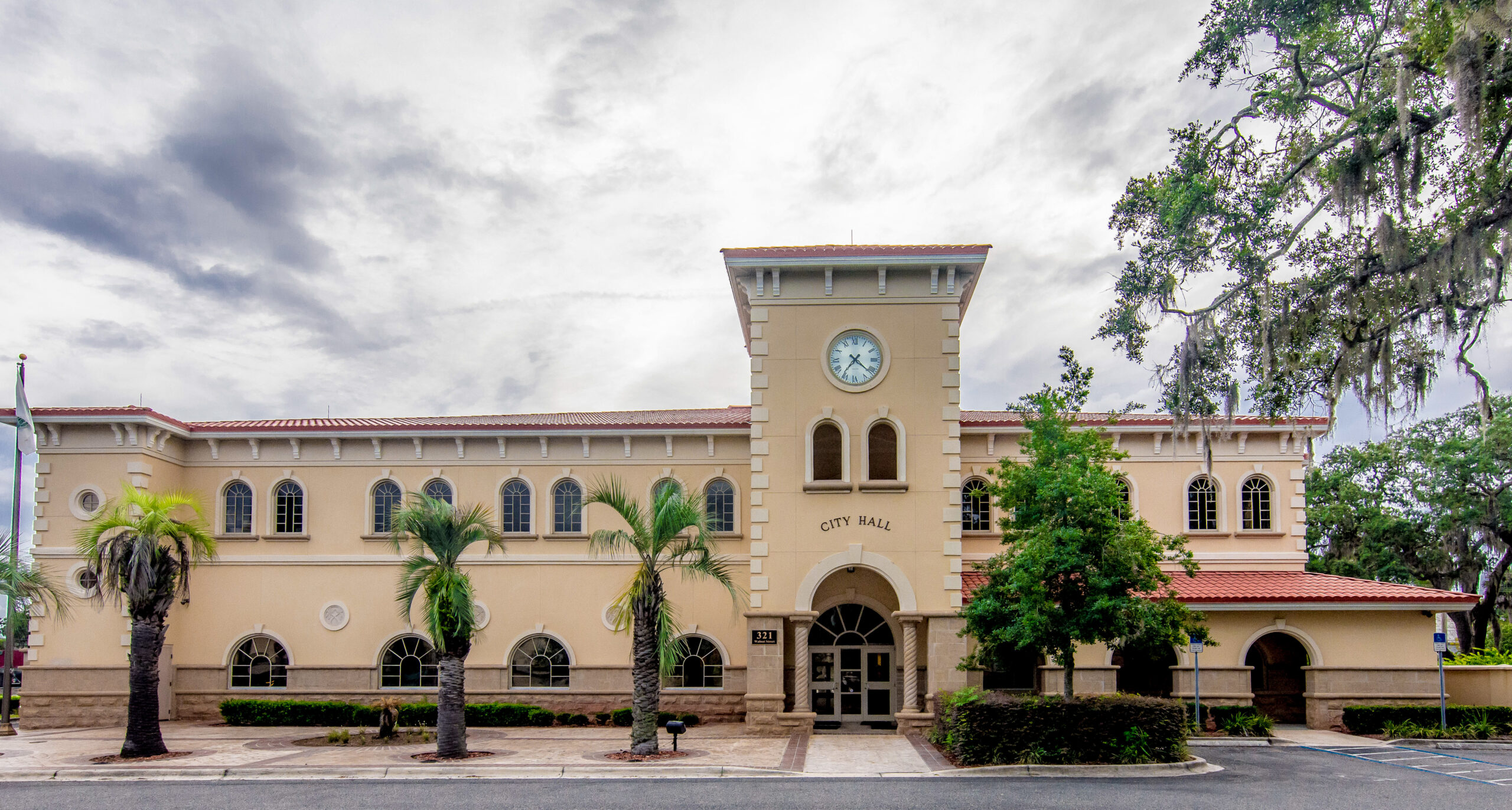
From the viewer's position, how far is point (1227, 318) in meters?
15.3

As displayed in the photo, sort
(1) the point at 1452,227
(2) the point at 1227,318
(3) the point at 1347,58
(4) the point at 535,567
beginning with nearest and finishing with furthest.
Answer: (1) the point at 1452,227 < (3) the point at 1347,58 < (2) the point at 1227,318 < (4) the point at 535,567

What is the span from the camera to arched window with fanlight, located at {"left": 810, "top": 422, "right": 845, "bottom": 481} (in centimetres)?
2305

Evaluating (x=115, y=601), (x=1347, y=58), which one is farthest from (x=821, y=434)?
(x=115, y=601)

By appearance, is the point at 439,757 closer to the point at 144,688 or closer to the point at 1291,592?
the point at 144,688

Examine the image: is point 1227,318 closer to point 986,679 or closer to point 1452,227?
point 1452,227

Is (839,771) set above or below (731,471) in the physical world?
below

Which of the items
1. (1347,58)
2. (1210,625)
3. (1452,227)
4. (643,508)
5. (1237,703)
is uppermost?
(1347,58)

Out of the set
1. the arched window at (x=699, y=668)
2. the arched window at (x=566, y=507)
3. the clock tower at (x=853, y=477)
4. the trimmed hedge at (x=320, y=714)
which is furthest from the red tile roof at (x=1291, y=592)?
the trimmed hedge at (x=320, y=714)

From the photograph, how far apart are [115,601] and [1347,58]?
2591cm

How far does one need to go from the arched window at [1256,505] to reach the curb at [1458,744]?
576cm

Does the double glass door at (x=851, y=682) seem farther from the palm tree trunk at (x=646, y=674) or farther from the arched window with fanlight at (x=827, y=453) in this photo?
the palm tree trunk at (x=646, y=674)

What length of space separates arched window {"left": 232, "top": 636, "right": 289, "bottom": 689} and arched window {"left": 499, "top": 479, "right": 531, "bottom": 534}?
599cm

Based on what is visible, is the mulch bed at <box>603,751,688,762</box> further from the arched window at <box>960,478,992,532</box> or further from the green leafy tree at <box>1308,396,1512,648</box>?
the green leafy tree at <box>1308,396,1512,648</box>

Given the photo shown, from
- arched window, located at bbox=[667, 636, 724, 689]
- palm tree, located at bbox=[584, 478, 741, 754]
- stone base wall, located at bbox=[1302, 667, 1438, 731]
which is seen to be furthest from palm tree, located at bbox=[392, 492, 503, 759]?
stone base wall, located at bbox=[1302, 667, 1438, 731]
